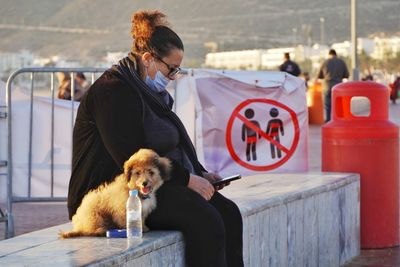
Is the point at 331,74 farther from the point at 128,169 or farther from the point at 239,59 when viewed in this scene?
the point at 239,59

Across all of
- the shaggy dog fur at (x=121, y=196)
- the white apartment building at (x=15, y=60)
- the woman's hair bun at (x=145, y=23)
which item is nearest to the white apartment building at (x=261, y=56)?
the white apartment building at (x=15, y=60)

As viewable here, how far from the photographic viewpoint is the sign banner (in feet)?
35.0

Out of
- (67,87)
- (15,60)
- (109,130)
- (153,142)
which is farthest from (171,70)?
(15,60)

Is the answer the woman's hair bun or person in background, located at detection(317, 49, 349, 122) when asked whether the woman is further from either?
person in background, located at detection(317, 49, 349, 122)

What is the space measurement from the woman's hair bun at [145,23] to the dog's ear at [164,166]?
0.64 metres

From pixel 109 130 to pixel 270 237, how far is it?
167 cm

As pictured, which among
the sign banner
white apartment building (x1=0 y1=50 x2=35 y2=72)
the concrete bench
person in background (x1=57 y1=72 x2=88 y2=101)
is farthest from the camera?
white apartment building (x1=0 y1=50 x2=35 y2=72)

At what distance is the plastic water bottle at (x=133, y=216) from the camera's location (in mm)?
4297

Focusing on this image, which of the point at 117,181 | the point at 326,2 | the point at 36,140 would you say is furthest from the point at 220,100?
the point at 326,2

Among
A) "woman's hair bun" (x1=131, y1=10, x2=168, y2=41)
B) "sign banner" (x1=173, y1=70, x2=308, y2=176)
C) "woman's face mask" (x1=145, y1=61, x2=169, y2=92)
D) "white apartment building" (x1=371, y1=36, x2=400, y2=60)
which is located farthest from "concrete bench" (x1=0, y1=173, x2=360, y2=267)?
"white apartment building" (x1=371, y1=36, x2=400, y2=60)

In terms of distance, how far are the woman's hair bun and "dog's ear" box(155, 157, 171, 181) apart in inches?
25.0

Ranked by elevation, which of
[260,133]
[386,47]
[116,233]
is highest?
[386,47]

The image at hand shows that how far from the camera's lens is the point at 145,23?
4.79 metres

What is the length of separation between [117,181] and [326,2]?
116 metres
